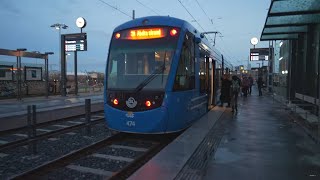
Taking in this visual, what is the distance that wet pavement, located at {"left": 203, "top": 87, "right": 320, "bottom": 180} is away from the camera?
6323 mm

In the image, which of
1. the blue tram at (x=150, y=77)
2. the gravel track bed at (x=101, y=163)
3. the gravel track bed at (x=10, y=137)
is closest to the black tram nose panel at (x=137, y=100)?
the blue tram at (x=150, y=77)

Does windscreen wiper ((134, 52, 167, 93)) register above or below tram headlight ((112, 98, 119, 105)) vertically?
above

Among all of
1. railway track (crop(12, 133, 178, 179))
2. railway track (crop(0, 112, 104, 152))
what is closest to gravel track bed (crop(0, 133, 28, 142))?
railway track (crop(0, 112, 104, 152))

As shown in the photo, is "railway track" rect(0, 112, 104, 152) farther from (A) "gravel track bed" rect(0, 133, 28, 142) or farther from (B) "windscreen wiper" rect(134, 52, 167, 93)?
(B) "windscreen wiper" rect(134, 52, 167, 93)

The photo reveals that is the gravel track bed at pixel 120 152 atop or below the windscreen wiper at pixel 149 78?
below

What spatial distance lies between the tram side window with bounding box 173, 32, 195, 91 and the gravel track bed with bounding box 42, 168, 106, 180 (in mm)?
3665

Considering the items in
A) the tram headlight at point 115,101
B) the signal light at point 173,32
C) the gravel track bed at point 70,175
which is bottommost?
the gravel track bed at point 70,175

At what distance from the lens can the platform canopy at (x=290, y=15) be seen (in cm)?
1120

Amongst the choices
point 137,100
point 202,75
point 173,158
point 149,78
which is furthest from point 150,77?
point 202,75

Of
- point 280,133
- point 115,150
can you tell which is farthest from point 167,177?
point 280,133

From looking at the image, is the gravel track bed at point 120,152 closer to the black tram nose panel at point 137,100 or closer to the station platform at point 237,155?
the station platform at point 237,155

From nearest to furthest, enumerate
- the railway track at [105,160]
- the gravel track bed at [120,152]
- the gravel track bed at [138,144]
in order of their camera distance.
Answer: the railway track at [105,160], the gravel track bed at [120,152], the gravel track bed at [138,144]

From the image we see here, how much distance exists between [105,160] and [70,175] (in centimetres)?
125

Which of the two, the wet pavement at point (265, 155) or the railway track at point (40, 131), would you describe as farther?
the railway track at point (40, 131)
